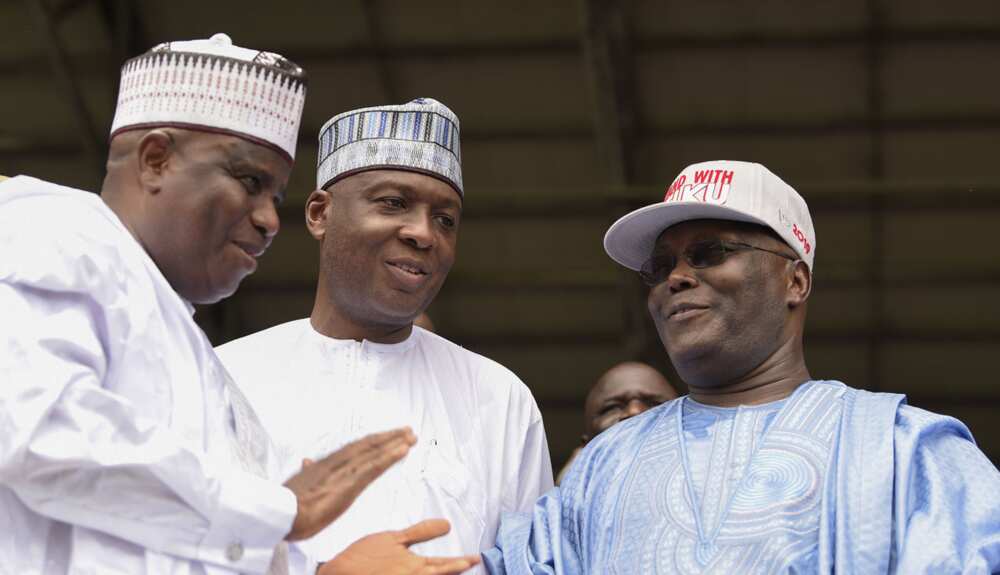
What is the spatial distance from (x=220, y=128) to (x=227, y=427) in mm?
505

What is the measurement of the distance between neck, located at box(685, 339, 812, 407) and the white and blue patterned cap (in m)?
0.82

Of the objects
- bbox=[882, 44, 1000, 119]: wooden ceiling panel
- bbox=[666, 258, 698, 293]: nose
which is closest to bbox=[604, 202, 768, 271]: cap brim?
bbox=[666, 258, 698, 293]: nose

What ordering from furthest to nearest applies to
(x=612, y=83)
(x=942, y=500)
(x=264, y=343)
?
(x=612, y=83), (x=264, y=343), (x=942, y=500)

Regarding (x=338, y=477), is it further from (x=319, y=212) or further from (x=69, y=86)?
(x=69, y=86)

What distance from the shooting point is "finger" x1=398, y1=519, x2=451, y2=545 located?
2.28m

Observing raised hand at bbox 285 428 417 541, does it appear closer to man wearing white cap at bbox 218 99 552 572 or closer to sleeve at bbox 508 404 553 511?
man wearing white cap at bbox 218 99 552 572

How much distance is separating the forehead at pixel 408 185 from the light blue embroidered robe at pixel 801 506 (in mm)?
755

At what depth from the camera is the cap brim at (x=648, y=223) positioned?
299 centimetres

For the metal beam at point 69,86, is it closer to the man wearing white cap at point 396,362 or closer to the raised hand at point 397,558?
the man wearing white cap at point 396,362

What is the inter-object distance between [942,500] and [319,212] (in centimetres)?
166

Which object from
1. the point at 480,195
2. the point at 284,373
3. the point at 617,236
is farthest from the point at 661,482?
the point at 480,195

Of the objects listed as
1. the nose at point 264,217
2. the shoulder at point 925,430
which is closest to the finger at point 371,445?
the nose at point 264,217

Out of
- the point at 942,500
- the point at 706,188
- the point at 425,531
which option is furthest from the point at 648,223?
the point at 425,531

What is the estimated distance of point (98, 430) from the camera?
181 centimetres
